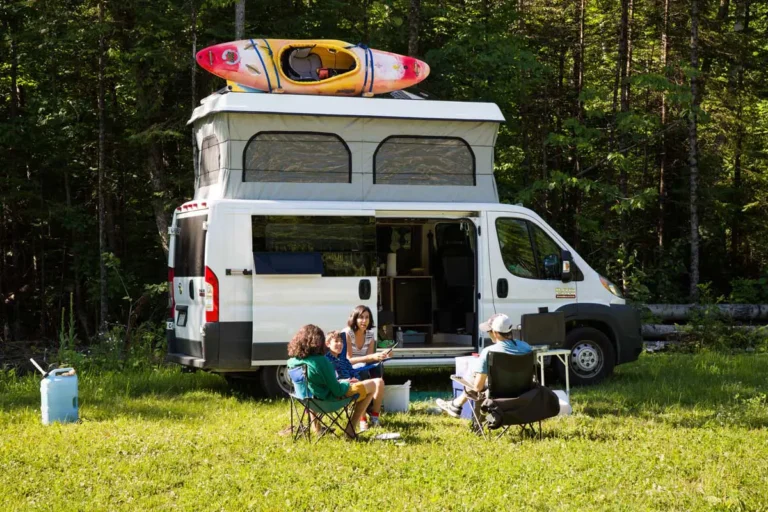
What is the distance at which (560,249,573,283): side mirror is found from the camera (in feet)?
35.8

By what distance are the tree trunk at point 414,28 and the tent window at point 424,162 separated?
6.74 meters

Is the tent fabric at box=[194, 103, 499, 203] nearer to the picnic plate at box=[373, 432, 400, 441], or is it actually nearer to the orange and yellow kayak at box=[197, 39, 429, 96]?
the orange and yellow kayak at box=[197, 39, 429, 96]

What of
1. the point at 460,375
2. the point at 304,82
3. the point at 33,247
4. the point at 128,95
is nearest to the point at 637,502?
the point at 460,375

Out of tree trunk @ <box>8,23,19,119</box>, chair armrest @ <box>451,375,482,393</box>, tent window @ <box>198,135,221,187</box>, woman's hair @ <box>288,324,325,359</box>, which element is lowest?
chair armrest @ <box>451,375,482,393</box>

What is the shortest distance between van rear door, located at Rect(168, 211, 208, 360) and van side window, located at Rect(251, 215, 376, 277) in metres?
0.58

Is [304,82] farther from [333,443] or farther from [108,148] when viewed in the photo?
[108,148]

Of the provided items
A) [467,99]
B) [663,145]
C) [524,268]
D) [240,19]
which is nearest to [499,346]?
[524,268]

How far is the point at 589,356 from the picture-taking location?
36.6ft

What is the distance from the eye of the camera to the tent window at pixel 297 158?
10.4 metres

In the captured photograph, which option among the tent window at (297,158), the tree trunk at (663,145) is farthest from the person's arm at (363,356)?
the tree trunk at (663,145)

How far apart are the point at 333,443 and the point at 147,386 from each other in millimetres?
3870

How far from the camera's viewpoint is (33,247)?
22.6m

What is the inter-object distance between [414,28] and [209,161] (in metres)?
7.86

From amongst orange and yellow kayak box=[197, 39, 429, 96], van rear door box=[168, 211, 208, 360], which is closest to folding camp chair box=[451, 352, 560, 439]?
van rear door box=[168, 211, 208, 360]
